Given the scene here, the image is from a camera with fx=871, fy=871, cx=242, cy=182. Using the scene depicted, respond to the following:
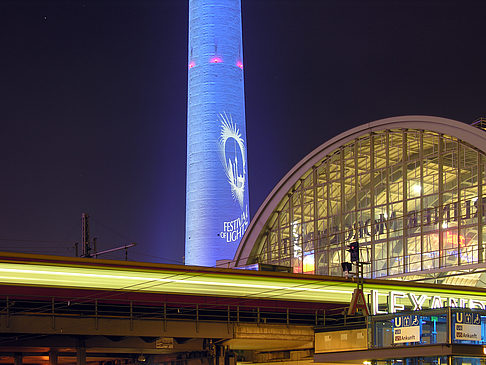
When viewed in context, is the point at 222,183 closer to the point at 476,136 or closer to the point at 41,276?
the point at 476,136

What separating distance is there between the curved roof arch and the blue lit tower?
9251 millimetres

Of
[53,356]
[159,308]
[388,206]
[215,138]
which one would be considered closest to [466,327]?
[159,308]

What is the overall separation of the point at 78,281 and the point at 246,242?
35681 millimetres

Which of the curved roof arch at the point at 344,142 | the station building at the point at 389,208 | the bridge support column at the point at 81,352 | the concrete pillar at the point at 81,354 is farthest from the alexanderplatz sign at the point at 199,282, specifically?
the curved roof arch at the point at 344,142

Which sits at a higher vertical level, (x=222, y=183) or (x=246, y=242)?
(x=222, y=183)

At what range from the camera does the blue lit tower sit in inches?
3221

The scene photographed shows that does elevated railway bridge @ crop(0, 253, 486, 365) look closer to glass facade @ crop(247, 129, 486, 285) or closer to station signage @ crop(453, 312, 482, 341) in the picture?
station signage @ crop(453, 312, 482, 341)

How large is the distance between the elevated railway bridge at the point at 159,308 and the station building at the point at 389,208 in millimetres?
2949

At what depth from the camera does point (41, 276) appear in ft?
114

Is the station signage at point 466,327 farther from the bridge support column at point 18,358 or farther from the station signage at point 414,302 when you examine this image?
the bridge support column at point 18,358

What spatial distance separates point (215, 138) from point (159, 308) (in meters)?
42.4

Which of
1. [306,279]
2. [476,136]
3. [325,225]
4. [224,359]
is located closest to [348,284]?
[306,279]

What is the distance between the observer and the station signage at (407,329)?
33062 mm

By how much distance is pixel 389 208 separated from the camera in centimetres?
5988
